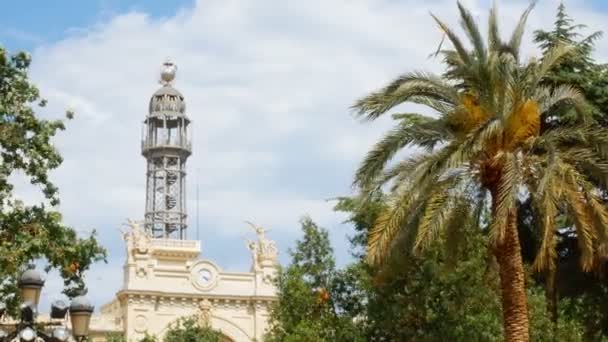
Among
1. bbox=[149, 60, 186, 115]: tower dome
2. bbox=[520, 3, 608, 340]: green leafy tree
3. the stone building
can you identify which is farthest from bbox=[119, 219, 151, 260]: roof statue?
bbox=[520, 3, 608, 340]: green leafy tree

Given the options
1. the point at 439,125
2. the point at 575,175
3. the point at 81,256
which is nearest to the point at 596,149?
the point at 575,175

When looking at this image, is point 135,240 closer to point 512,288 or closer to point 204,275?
point 204,275

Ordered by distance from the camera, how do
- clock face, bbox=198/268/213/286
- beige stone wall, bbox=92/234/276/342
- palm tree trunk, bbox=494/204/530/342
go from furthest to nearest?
clock face, bbox=198/268/213/286 < beige stone wall, bbox=92/234/276/342 < palm tree trunk, bbox=494/204/530/342

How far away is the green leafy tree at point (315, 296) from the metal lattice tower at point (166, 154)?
38862 millimetres

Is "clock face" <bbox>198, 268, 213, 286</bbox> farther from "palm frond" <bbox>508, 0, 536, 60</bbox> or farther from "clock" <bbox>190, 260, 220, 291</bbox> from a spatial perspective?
"palm frond" <bbox>508, 0, 536, 60</bbox>

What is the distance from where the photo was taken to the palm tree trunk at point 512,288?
20.7 metres

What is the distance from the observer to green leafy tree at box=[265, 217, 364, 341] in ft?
104

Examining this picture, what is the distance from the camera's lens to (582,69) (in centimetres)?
3147

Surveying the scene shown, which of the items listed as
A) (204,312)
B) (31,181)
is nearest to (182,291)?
(204,312)

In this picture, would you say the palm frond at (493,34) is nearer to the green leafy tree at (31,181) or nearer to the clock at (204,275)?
the green leafy tree at (31,181)

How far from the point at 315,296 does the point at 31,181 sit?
442 inches

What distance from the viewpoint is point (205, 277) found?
5941 cm

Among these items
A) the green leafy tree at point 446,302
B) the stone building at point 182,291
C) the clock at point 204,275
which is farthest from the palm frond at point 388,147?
the clock at point 204,275

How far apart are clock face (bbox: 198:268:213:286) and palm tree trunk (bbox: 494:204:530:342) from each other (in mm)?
38997
